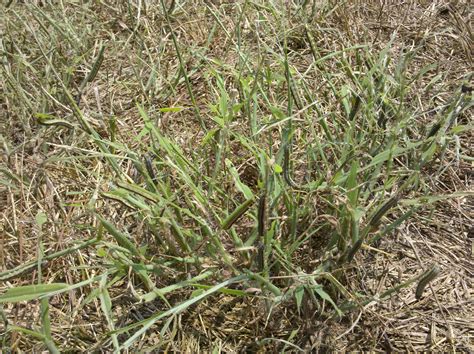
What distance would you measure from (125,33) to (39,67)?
297 mm

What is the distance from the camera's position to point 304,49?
5.58ft

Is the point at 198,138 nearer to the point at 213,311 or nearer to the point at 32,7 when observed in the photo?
the point at 213,311

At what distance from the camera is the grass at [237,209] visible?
1.08m

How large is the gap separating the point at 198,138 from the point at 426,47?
72 cm

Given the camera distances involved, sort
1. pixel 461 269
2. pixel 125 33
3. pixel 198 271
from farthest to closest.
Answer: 1. pixel 125 33
2. pixel 461 269
3. pixel 198 271

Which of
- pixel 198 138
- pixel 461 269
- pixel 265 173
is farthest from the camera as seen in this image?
pixel 198 138

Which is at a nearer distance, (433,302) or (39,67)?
(433,302)

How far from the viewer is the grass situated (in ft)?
3.54

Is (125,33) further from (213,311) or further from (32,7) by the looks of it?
(213,311)

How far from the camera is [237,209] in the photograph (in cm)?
101

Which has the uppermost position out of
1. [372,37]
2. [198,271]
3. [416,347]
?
[372,37]

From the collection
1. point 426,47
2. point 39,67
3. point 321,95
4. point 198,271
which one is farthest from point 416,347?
point 39,67

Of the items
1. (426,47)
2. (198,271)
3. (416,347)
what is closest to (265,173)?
(198,271)

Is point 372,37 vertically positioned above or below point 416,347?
above
